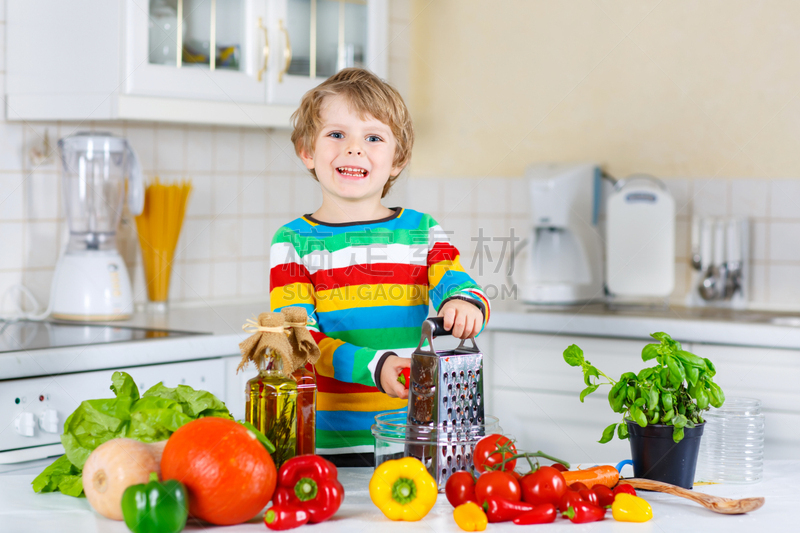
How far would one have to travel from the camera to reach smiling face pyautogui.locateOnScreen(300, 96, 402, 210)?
1255 millimetres

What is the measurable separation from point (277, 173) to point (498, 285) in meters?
0.84

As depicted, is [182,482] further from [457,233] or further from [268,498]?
[457,233]

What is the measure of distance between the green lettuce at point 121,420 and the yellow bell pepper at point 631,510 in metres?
0.42

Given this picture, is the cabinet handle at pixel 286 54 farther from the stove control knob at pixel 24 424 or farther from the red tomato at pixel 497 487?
the red tomato at pixel 497 487

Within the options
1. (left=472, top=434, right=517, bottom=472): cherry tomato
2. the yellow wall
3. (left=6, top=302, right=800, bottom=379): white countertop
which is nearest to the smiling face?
(left=472, top=434, right=517, bottom=472): cherry tomato

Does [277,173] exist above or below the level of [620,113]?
below

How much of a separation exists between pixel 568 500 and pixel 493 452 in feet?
0.31

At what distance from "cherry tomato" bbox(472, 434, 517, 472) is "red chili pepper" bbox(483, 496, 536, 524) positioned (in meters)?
0.06

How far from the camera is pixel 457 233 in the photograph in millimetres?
3023

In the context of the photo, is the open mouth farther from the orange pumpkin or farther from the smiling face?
the orange pumpkin

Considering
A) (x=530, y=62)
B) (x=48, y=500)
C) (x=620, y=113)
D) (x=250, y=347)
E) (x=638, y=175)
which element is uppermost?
(x=530, y=62)

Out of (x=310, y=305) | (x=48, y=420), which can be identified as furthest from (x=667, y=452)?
(x=48, y=420)

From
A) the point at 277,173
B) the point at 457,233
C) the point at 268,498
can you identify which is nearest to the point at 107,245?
the point at 277,173

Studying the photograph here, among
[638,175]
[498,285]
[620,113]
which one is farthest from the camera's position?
[498,285]
